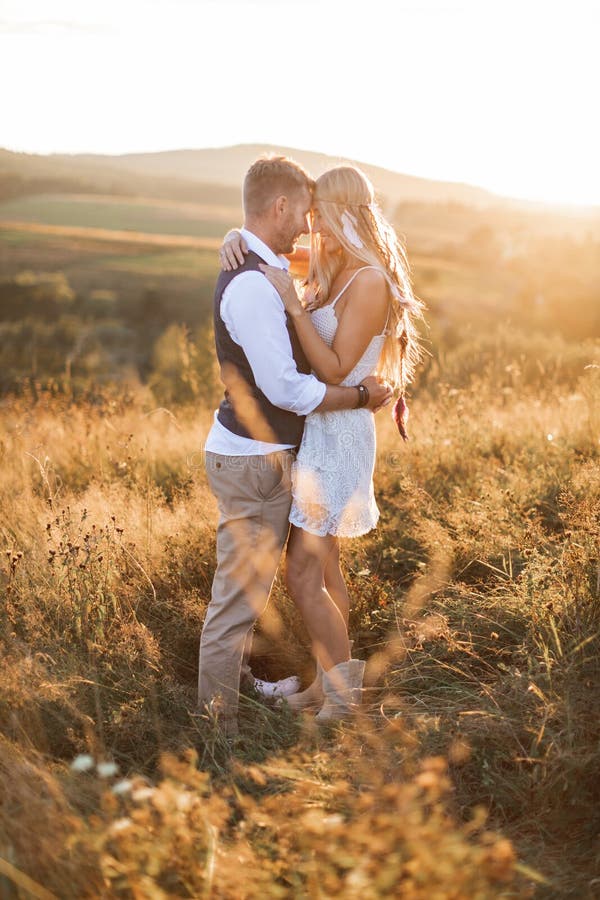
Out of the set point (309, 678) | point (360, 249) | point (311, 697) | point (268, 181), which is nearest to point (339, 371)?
point (360, 249)

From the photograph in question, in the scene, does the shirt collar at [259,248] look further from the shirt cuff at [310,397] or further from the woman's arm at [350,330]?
the shirt cuff at [310,397]

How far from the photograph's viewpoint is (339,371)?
3.46 metres

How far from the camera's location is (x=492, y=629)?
3.67 meters

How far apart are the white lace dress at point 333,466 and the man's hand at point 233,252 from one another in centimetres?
44

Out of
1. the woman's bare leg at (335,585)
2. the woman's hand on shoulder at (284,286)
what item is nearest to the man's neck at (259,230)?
the woman's hand on shoulder at (284,286)

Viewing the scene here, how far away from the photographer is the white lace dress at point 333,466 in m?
3.52

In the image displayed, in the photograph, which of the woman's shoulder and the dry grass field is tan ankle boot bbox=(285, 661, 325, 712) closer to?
the dry grass field

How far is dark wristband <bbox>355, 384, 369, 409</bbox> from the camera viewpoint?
11.6 feet

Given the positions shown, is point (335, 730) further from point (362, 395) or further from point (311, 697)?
point (362, 395)

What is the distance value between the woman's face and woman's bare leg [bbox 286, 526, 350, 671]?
4.22ft

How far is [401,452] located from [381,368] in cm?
224

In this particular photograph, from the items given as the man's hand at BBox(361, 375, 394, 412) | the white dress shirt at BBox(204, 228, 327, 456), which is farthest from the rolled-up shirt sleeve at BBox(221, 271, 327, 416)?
the man's hand at BBox(361, 375, 394, 412)

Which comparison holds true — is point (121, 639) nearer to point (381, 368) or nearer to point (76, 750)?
point (76, 750)

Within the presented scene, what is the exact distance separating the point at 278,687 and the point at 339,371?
1.59 meters
